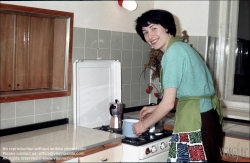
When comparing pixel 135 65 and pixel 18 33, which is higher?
pixel 18 33

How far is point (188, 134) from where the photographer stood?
4.96ft

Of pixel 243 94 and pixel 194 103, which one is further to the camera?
pixel 243 94

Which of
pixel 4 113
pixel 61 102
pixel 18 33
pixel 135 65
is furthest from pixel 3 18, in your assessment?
pixel 135 65

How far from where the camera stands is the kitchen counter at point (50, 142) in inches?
56.7

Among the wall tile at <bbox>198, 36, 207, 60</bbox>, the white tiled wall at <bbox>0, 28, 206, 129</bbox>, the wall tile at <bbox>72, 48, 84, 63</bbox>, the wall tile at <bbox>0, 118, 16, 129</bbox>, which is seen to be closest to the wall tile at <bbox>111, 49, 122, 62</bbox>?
the white tiled wall at <bbox>0, 28, 206, 129</bbox>

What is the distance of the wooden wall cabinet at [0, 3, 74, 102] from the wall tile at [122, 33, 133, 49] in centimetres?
54

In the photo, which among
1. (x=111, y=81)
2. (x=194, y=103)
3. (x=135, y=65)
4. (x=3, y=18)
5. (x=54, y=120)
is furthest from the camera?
(x=135, y=65)

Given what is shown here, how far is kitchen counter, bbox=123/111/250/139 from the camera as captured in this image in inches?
78.7

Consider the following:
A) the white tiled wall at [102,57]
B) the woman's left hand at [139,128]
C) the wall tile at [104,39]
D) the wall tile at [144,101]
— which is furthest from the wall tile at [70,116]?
the wall tile at [144,101]

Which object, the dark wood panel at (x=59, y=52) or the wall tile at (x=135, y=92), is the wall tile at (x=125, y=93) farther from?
the dark wood panel at (x=59, y=52)

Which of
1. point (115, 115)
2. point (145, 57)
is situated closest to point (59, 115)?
point (115, 115)

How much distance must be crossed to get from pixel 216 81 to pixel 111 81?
0.90 meters

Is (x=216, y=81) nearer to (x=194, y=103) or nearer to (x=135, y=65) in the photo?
(x=135, y=65)

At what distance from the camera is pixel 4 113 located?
5.59 ft
